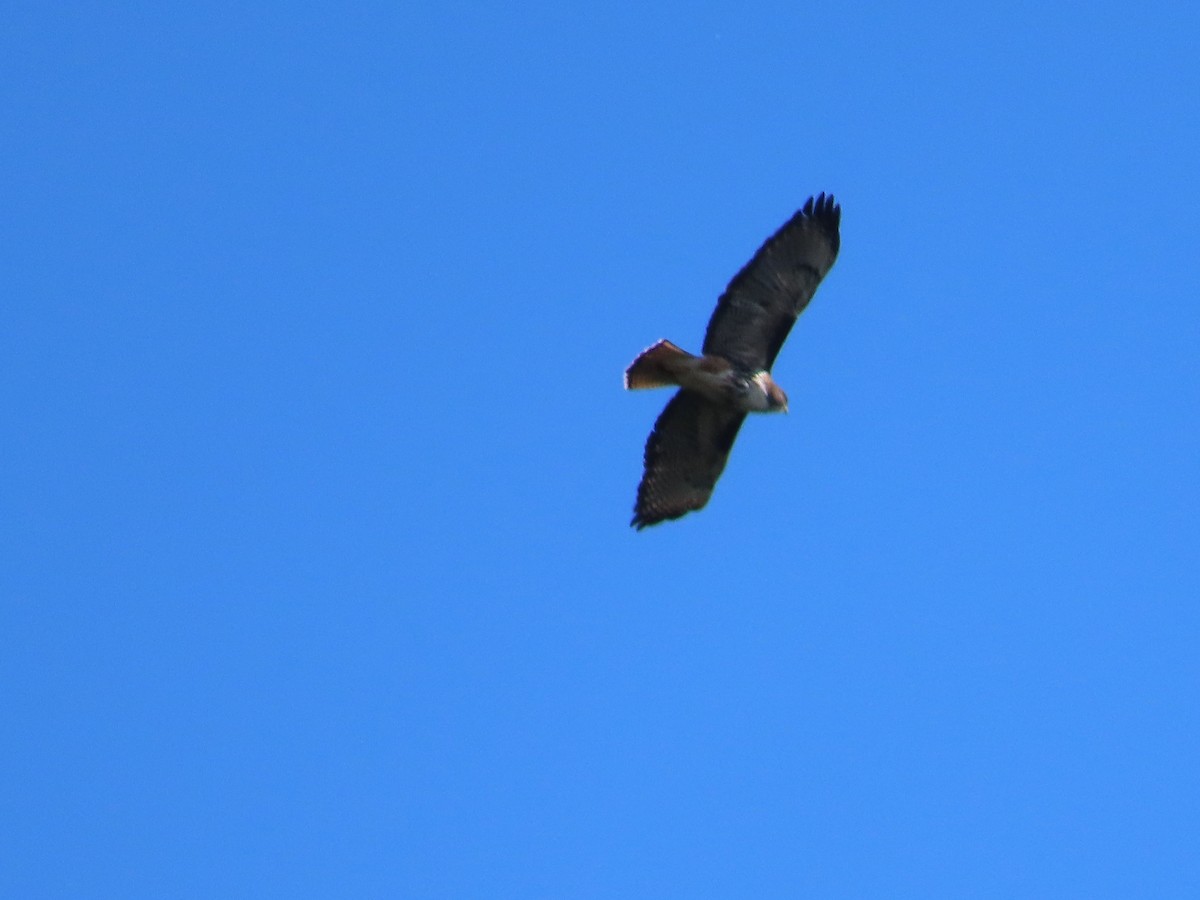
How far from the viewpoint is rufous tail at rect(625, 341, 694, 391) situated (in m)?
18.2

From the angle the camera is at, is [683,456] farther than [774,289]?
Yes

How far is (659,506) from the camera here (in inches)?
763

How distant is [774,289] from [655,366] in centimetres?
110

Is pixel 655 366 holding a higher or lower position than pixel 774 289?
lower

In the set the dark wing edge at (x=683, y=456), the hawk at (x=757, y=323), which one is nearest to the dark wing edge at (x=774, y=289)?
the hawk at (x=757, y=323)

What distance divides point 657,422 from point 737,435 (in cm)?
61

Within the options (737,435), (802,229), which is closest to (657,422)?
(737,435)

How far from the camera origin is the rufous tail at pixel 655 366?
1822 cm

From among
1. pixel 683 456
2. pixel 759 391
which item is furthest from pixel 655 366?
pixel 683 456

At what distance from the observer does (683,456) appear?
19.3 metres

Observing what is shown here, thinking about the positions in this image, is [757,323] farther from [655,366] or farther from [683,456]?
[683,456]

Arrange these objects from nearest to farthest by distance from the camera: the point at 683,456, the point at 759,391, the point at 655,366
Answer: the point at 655,366
the point at 759,391
the point at 683,456

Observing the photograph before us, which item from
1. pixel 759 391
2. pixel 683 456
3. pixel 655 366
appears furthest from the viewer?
pixel 683 456

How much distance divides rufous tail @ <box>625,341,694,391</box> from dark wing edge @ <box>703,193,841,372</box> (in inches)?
19.0
